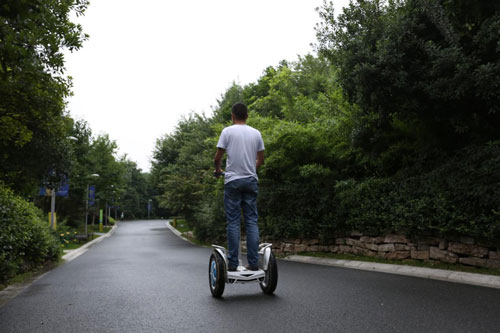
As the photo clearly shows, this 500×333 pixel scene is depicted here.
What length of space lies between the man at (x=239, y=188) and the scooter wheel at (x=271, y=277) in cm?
16

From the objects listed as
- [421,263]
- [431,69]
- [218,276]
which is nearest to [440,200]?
[421,263]

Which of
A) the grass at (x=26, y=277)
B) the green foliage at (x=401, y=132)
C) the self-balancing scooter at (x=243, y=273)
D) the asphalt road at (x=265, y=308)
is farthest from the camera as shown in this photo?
the green foliage at (x=401, y=132)

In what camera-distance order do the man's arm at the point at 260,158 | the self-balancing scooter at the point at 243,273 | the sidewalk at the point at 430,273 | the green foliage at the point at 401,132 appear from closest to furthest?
the self-balancing scooter at the point at 243,273 < the man's arm at the point at 260,158 < the sidewalk at the point at 430,273 < the green foliage at the point at 401,132

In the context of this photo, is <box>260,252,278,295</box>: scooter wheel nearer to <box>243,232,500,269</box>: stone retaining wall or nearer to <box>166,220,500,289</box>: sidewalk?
<box>166,220,500,289</box>: sidewalk

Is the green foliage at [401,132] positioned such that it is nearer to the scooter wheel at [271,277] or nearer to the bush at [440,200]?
the bush at [440,200]

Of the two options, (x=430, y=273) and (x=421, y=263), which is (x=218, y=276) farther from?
(x=421, y=263)

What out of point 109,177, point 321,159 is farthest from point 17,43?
point 109,177

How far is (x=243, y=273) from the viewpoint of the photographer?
486cm

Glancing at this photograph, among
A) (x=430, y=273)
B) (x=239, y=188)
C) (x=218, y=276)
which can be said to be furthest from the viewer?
(x=430, y=273)

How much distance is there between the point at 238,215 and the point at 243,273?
2.16 ft

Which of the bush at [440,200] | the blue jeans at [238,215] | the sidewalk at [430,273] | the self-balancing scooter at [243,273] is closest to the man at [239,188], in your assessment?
the blue jeans at [238,215]

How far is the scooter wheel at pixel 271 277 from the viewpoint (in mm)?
4953

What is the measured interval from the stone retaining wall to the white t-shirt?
466 centimetres

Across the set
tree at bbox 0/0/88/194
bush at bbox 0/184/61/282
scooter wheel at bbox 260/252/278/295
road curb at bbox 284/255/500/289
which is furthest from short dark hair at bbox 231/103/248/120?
bush at bbox 0/184/61/282
